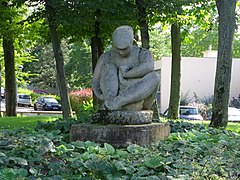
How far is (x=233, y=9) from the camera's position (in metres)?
10.4

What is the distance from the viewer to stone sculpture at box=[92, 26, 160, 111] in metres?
6.65

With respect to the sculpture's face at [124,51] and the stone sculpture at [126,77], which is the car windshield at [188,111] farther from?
the sculpture's face at [124,51]

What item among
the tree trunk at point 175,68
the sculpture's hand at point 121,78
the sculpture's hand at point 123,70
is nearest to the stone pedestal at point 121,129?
the sculpture's hand at point 121,78

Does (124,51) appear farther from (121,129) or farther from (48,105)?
(48,105)

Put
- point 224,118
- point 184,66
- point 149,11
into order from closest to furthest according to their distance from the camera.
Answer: point 224,118 < point 149,11 < point 184,66

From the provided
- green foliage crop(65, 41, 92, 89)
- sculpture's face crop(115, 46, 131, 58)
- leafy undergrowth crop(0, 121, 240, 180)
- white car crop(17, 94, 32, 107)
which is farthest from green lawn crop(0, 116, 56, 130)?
green foliage crop(65, 41, 92, 89)

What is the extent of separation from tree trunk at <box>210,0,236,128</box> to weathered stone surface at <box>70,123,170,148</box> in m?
4.12

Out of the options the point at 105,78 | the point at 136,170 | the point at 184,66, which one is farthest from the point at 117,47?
the point at 184,66

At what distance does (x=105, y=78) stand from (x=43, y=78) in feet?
154

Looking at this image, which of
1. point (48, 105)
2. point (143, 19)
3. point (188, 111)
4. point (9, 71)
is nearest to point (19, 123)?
point (143, 19)

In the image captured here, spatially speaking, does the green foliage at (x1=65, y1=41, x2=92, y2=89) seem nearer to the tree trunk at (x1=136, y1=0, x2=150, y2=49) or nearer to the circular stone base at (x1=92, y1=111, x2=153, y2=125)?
the tree trunk at (x1=136, y1=0, x2=150, y2=49)

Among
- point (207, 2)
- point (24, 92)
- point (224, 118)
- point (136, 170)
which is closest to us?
point (136, 170)

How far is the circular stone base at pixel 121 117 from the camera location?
646cm

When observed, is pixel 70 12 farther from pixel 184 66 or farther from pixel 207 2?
pixel 184 66
